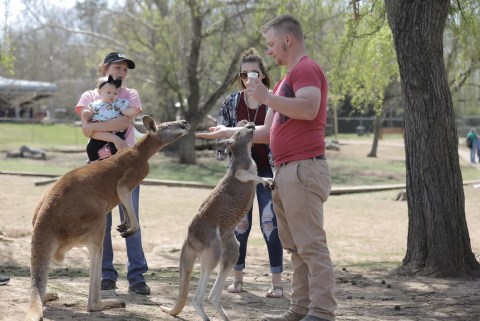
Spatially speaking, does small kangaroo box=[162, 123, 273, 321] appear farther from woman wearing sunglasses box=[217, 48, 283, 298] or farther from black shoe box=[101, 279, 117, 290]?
black shoe box=[101, 279, 117, 290]

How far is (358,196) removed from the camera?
17766mm

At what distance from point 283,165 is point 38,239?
1744mm

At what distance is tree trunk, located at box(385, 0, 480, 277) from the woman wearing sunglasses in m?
1.76

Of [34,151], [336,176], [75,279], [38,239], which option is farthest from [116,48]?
[38,239]

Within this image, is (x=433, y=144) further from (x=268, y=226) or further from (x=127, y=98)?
(x=127, y=98)

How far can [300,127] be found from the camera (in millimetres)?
5102

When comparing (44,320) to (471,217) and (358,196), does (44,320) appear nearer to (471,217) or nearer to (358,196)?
(471,217)

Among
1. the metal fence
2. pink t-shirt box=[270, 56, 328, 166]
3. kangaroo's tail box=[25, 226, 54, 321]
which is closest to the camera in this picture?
pink t-shirt box=[270, 56, 328, 166]

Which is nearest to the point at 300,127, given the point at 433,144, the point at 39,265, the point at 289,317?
the point at 289,317

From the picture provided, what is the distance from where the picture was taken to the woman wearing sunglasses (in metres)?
6.70

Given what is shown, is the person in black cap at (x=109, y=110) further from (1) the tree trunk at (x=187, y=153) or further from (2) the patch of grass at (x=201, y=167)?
(1) the tree trunk at (x=187, y=153)

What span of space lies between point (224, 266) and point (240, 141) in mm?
880

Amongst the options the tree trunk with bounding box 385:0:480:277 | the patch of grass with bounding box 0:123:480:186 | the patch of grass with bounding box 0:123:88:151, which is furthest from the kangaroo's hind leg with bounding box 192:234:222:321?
the patch of grass with bounding box 0:123:88:151

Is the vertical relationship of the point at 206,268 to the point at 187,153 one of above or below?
above
